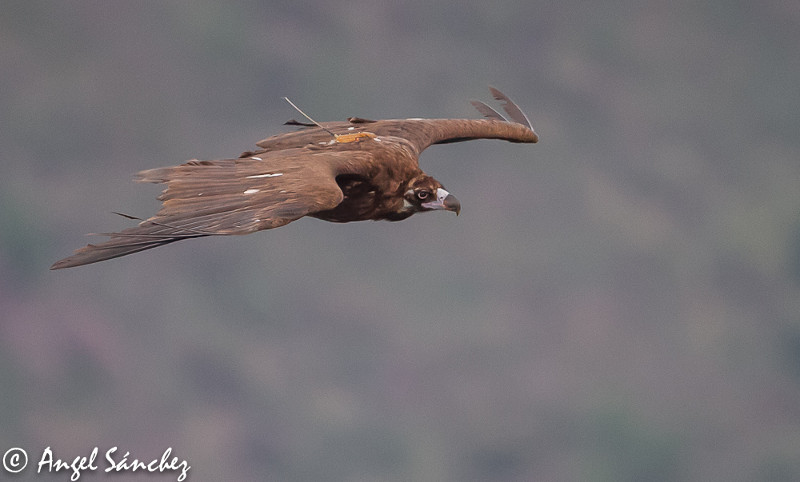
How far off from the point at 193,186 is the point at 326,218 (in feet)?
6.08

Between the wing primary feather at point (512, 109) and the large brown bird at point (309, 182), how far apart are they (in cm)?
9

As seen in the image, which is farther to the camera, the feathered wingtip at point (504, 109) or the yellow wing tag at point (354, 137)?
the feathered wingtip at point (504, 109)

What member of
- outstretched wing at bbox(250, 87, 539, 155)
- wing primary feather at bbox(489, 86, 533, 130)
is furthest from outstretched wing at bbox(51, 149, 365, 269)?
wing primary feather at bbox(489, 86, 533, 130)

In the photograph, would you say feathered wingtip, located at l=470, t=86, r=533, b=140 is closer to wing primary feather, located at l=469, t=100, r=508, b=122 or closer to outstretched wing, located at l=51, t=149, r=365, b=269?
wing primary feather, located at l=469, t=100, r=508, b=122

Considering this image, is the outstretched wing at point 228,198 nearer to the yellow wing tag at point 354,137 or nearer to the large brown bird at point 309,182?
the large brown bird at point 309,182

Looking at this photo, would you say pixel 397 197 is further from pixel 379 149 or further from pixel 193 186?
pixel 193 186

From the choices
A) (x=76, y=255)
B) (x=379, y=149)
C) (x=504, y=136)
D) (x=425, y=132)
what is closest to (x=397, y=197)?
(x=379, y=149)

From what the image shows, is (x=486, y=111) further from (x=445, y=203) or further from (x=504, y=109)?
(x=445, y=203)

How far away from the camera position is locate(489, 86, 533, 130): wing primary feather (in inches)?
569

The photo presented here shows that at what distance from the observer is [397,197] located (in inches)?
456

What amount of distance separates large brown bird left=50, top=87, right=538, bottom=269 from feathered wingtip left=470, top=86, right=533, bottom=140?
5.8 inches

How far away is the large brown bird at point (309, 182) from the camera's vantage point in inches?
357

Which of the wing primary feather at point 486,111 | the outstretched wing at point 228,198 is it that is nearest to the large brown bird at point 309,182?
the outstretched wing at point 228,198

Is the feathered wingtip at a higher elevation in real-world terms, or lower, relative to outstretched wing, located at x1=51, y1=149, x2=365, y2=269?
higher
